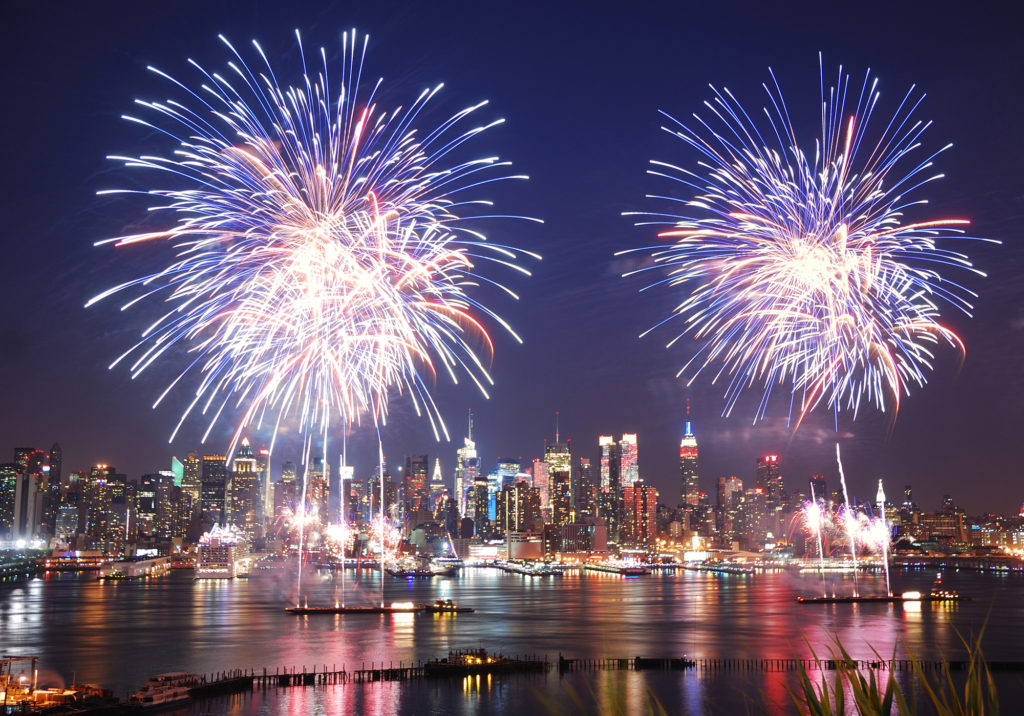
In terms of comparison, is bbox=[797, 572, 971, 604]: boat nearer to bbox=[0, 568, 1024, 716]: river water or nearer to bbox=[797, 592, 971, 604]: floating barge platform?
bbox=[797, 592, 971, 604]: floating barge platform

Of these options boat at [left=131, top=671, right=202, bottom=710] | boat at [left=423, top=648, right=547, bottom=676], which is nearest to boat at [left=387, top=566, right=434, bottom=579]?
boat at [left=423, top=648, right=547, bottom=676]

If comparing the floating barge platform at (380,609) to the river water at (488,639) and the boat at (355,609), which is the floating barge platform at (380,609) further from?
the river water at (488,639)

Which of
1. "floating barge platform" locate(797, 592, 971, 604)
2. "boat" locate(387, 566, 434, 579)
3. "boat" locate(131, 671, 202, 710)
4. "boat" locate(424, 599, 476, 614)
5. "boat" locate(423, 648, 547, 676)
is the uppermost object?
"boat" locate(131, 671, 202, 710)

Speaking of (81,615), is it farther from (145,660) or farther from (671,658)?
(671,658)

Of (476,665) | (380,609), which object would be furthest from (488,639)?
(380,609)

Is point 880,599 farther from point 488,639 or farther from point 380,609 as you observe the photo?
point 488,639

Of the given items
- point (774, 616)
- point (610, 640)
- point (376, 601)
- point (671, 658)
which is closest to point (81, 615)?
point (376, 601)
